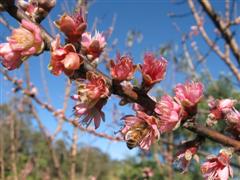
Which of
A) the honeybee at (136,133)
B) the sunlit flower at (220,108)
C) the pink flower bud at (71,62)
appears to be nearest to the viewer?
the pink flower bud at (71,62)

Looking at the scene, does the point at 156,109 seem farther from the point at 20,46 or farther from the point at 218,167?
the point at 20,46

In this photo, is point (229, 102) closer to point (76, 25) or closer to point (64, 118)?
point (76, 25)

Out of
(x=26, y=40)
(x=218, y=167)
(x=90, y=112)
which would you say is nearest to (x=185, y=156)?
(x=218, y=167)

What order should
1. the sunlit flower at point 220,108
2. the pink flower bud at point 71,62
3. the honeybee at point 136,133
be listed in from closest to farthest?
the pink flower bud at point 71,62, the honeybee at point 136,133, the sunlit flower at point 220,108

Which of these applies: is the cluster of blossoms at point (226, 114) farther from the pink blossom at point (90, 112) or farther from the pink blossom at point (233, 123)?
the pink blossom at point (90, 112)

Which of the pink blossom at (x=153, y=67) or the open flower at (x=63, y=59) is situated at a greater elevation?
the open flower at (x=63, y=59)

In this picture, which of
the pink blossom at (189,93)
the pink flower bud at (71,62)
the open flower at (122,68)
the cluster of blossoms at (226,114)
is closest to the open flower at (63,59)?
the pink flower bud at (71,62)
